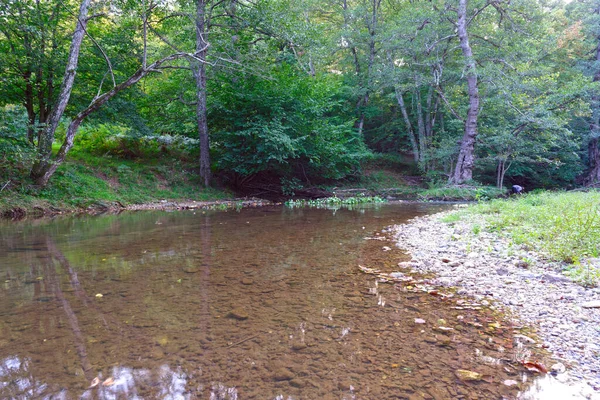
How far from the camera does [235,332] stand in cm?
270

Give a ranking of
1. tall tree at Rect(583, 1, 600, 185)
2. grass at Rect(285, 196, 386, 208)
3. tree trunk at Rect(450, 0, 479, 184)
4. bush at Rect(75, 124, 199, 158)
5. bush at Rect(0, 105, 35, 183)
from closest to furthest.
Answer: bush at Rect(0, 105, 35, 183)
grass at Rect(285, 196, 386, 208)
bush at Rect(75, 124, 199, 158)
tree trunk at Rect(450, 0, 479, 184)
tall tree at Rect(583, 1, 600, 185)

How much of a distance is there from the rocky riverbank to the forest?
8584 mm

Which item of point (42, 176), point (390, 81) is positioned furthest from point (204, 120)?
point (390, 81)

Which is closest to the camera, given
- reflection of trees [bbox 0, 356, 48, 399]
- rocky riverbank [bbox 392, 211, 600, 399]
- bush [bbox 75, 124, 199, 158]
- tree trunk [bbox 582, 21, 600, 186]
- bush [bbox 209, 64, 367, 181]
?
reflection of trees [bbox 0, 356, 48, 399]

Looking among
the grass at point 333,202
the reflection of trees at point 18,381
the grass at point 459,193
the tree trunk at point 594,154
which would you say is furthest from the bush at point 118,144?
the tree trunk at point 594,154

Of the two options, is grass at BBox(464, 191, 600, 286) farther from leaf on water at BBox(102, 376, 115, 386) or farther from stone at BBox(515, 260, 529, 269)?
leaf on water at BBox(102, 376, 115, 386)

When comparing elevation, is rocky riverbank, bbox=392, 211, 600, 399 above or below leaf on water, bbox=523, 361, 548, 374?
above

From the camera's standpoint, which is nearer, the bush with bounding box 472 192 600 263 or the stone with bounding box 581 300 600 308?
the stone with bounding box 581 300 600 308

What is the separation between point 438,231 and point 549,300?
3.61 meters

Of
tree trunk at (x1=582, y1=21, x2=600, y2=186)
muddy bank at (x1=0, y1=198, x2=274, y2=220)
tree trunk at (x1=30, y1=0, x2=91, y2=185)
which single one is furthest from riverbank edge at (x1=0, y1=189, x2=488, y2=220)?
tree trunk at (x1=582, y1=21, x2=600, y2=186)

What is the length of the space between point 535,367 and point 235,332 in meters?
2.05

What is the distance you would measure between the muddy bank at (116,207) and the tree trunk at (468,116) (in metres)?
9.14

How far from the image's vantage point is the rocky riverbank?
2.31 m

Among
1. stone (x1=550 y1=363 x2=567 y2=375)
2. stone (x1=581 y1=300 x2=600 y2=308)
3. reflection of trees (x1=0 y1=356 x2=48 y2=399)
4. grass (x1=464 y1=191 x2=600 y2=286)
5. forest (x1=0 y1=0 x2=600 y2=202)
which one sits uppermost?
forest (x1=0 y1=0 x2=600 y2=202)
